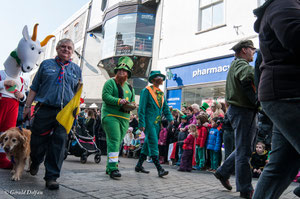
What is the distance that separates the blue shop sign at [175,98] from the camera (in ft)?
42.4

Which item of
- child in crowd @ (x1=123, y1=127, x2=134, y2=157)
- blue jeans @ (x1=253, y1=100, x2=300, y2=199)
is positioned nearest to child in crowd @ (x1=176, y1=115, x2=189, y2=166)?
child in crowd @ (x1=123, y1=127, x2=134, y2=157)

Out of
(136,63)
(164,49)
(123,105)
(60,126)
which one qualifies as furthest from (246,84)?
(136,63)

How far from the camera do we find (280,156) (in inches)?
74.2

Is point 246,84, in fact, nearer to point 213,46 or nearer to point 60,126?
point 60,126

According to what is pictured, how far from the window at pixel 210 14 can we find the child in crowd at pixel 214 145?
6050 millimetres

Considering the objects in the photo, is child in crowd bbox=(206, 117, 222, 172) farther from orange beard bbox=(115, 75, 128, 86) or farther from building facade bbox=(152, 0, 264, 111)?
building facade bbox=(152, 0, 264, 111)

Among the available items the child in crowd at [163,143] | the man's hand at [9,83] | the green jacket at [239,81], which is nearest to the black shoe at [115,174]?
the green jacket at [239,81]

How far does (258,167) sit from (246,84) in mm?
3772

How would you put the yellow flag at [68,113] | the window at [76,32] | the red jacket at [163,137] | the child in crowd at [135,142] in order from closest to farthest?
the yellow flag at [68,113] → the red jacket at [163,137] → the child in crowd at [135,142] → the window at [76,32]

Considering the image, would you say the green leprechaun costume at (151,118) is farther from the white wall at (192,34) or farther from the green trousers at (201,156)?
the white wall at (192,34)

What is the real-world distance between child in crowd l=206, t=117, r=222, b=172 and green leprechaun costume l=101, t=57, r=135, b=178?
3315 mm

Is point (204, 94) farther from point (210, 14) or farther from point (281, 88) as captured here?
point (281, 88)

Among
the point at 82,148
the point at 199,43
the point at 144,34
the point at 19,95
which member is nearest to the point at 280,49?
the point at 19,95

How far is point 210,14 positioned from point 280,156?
11.4 metres
